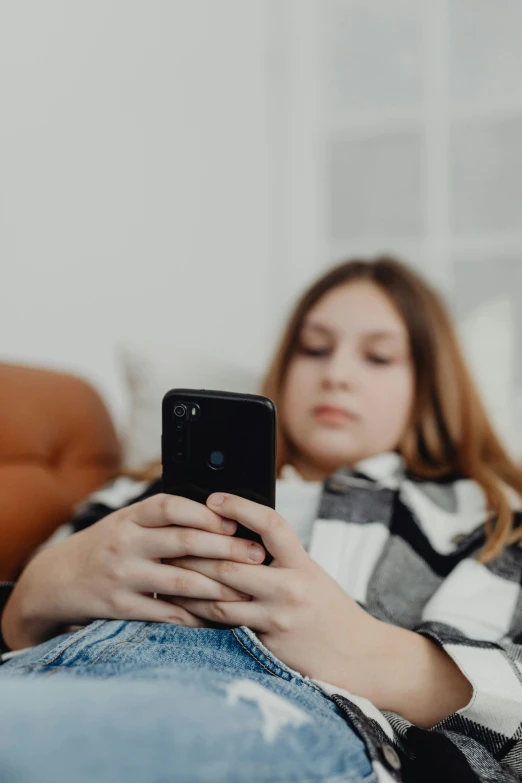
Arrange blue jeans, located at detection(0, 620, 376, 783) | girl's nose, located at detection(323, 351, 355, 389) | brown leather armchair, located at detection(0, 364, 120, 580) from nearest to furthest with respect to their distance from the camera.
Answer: blue jeans, located at detection(0, 620, 376, 783)
brown leather armchair, located at detection(0, 364, 120, 580)
girl's nose, located at detection(323, 351, 355, 389)

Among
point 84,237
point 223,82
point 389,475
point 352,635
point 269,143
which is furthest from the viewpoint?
point 269,143

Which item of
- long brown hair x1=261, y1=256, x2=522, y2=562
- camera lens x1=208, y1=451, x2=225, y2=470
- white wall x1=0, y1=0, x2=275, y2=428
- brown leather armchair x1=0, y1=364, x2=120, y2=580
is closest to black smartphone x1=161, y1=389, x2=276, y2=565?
camera lens x1=208, y1=451, x2=225, y2=470

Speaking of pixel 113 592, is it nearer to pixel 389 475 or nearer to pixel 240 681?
pixel 240 681

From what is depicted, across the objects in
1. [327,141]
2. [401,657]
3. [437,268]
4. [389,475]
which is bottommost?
[401,657]

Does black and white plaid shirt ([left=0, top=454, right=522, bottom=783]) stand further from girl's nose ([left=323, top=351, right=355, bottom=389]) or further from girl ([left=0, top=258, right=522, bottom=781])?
girl's nose ([left=323, top=351, right=355, bottom=389])

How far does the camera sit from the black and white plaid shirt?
592 millimetres

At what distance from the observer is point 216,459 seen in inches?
25.5

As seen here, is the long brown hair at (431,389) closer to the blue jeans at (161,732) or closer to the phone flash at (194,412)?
the phone flash at (194,412)

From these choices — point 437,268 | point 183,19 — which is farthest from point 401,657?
point 183,19

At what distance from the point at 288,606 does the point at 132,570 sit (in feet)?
0.49

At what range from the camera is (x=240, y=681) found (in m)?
0.50

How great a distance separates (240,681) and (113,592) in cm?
22

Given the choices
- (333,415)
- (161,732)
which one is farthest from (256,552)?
(333,415)

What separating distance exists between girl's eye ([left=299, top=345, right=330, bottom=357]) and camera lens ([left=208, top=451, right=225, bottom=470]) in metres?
0.48
